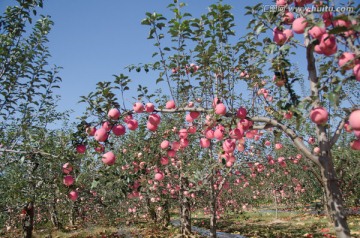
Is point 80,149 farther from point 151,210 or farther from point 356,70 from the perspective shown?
point 151,210

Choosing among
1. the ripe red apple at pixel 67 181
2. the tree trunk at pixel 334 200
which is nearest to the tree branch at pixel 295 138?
the tree trunk at pixel 334 200

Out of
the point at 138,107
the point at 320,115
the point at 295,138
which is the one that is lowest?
the point at 295,138

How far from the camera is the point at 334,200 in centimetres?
253

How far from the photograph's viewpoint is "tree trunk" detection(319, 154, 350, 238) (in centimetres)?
244

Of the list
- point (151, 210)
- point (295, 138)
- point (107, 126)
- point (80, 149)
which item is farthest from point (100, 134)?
point (151, 210)

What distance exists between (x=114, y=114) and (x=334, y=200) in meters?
2.59

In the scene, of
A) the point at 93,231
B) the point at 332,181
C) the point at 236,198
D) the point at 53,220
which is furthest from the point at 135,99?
the point at 53,220

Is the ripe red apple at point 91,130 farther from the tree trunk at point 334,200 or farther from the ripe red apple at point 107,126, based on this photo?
the tree trunk at point 334,200

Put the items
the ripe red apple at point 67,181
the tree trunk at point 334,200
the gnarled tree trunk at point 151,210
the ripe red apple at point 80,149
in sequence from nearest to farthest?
1. the tree trunk at point 334,200
2. the ripe red apple at point 80,149
3. the ripe red apple at point 67,181
4. the gnarled tree trunk at point 151,210

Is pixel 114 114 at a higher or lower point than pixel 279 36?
lower

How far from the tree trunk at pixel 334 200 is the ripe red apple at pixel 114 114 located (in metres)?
2.38

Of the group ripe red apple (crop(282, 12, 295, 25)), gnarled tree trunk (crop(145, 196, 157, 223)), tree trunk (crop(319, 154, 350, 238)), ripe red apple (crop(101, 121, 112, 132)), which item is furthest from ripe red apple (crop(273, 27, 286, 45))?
gnarled tree trunk (crop(145, 196, 157, 223))

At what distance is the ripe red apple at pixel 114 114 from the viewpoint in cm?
325

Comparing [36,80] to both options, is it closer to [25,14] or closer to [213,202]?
[25,14]
